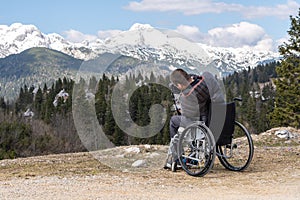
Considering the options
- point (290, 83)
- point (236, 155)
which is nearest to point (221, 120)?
point (236, 155)

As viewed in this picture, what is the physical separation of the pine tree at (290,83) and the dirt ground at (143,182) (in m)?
36.4

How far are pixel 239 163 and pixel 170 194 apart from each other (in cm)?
368

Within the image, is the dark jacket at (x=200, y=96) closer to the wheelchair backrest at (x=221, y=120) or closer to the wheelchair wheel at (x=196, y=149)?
the wheelchair backrest at (x=221, y=120)

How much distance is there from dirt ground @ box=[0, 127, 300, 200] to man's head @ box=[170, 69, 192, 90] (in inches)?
69.4

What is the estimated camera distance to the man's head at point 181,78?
859 centimetres

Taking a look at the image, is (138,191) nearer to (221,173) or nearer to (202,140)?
(202,140)

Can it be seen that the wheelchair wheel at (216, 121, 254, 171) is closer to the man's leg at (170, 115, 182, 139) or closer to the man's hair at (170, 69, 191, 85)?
the man's leg at (170, 115, 182, 139)

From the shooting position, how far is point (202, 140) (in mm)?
8422

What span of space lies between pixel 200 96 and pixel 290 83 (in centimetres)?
3999

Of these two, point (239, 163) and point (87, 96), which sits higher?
point (87, 96)

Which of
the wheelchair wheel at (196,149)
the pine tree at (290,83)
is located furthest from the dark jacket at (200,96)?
the pine tree at (290,83)

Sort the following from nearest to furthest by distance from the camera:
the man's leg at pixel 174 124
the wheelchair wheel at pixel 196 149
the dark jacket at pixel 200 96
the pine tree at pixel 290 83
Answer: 1. the wheelchair wheel at pixel 196 149
2. the dark jacket at pixel 200 96
3. the man's leg at pixel 174 124
4. the pine tree at pixel 290 83

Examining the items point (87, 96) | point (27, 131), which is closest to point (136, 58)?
point (87, 96)

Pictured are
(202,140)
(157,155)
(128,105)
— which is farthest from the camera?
(157,155)
